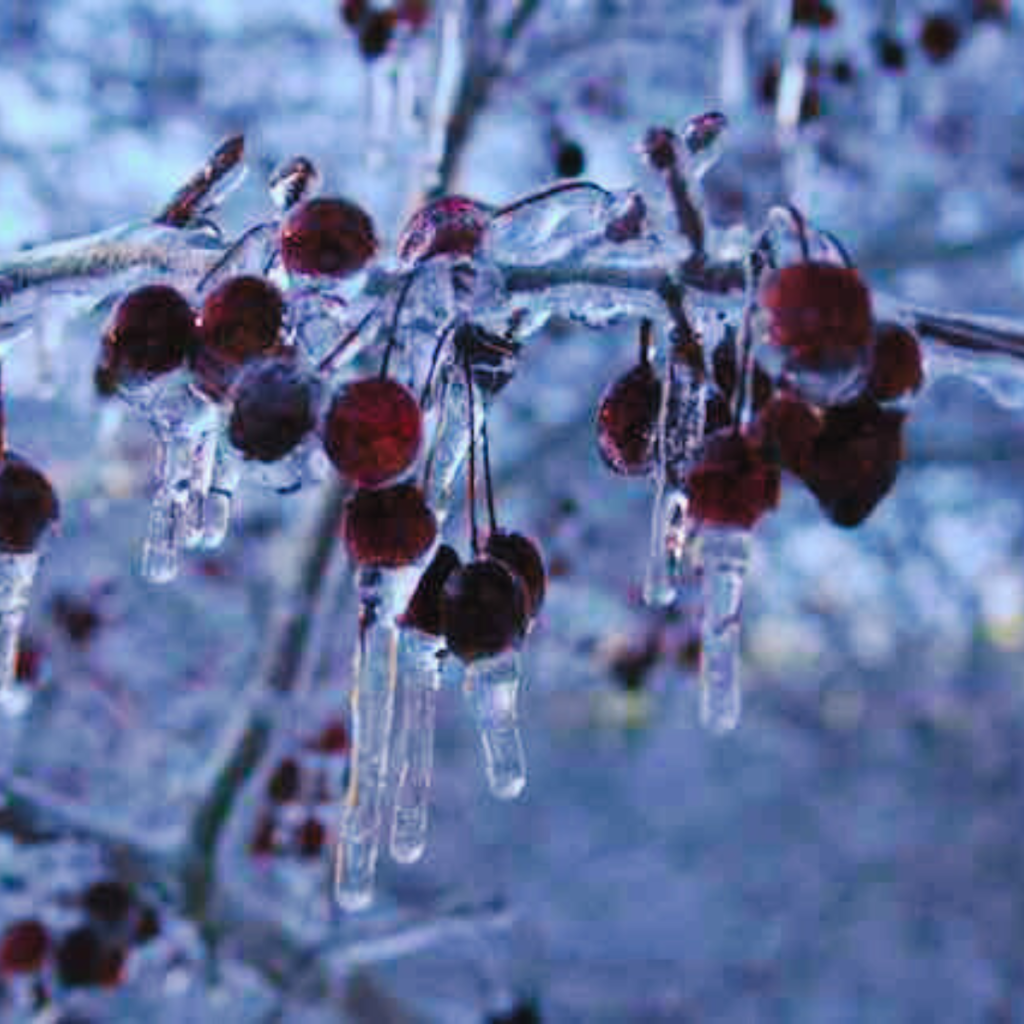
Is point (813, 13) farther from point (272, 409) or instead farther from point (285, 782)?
point (272, 409)

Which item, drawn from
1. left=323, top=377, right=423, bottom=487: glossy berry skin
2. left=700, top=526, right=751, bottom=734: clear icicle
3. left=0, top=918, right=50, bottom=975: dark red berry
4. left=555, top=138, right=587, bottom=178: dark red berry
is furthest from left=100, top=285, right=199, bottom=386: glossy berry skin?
left=0, top=918, right=50, bottom=975: dark red berry

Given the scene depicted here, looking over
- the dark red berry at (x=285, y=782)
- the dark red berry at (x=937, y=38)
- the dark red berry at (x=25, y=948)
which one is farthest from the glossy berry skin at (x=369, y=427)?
the dark red berry at (x=937, y=38)

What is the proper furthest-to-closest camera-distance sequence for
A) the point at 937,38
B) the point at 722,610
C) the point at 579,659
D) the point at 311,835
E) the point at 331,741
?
1. the point at 579,659
2. the point at 937,38
3. the point at 331,741
4. the point at 311,835
5. the point at 722,610

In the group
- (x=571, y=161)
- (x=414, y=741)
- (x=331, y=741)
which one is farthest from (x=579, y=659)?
(x=414, y=741)

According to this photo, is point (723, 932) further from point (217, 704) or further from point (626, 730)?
point (217, 704)

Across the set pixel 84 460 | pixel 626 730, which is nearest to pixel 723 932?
pixel 626 730

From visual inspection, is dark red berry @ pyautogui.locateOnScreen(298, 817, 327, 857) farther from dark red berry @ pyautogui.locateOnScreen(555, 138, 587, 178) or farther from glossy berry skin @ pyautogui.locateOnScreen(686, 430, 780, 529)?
glossy berry skin @ pyautogui.locateOnScreen(686, 430, 780, 529)

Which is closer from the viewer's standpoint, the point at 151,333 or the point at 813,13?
the point at 151,333
